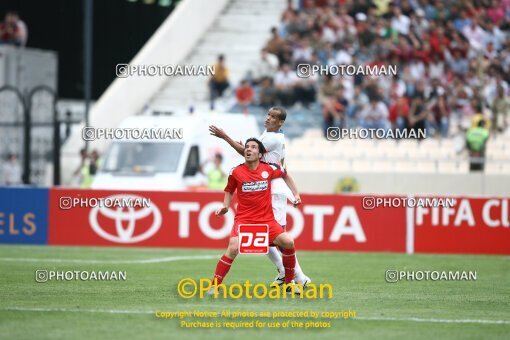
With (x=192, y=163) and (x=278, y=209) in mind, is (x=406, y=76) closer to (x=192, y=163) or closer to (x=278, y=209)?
(x=192, y=163)

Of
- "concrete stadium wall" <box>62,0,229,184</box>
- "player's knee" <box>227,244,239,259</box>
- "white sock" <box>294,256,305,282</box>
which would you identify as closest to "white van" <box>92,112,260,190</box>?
"concrete stadium wall" <box>62,0,229,184</box>

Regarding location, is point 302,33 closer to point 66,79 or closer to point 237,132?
point 237,132

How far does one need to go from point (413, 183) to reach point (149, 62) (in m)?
8.50

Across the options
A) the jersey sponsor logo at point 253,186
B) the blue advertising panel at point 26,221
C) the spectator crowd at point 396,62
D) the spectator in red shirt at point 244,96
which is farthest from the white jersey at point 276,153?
the spectator in red shirt at point 244,96

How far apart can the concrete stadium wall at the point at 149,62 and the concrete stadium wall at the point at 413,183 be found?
597 centimetres

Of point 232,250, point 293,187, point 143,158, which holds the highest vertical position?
point 143,158

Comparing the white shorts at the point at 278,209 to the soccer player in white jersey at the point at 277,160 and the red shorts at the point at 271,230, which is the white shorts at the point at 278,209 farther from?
the red shorts at the point at 271,230

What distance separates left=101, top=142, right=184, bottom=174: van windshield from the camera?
89.1ft

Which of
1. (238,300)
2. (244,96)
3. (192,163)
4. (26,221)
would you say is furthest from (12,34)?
(238,300)

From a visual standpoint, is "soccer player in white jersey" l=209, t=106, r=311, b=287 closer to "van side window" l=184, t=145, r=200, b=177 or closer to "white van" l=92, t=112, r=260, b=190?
"white van" l=92, t=112, r=260, b=190

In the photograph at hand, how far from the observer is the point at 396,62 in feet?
105

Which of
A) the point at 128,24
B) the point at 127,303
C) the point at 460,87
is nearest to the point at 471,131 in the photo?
the point at 460,87

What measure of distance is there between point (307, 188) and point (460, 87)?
4.68 metres

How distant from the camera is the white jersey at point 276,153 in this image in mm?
14766
